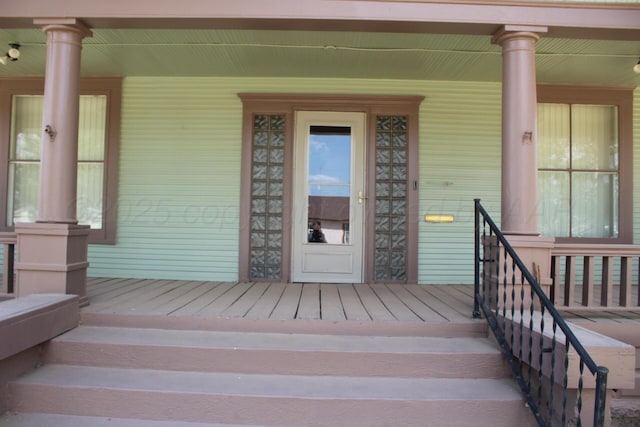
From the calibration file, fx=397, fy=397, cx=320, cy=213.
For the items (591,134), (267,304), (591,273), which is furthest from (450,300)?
(591,134)

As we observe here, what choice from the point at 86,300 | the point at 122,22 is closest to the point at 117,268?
the point at 86,300

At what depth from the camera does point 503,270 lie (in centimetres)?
274

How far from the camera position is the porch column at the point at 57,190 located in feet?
9.29

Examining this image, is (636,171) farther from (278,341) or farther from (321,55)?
(278,341)

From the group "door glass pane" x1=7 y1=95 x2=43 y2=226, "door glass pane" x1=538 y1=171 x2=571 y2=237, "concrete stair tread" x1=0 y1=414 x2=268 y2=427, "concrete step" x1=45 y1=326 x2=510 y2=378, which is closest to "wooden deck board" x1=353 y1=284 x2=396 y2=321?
"concrete step" x1=45 y1=326 x2=510 y2=378

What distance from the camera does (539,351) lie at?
84.1 inches

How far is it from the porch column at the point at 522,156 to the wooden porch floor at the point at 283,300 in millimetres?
653

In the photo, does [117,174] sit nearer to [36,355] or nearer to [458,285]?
[36,355]

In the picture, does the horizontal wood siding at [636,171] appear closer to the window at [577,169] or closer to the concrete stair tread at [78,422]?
the window at [577,169]

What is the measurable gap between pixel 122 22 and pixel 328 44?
68.0 inches

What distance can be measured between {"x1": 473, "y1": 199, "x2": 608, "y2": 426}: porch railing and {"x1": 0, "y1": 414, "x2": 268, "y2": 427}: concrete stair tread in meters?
1.61

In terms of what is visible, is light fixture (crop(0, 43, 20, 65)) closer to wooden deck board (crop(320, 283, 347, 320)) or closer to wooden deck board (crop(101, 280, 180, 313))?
wooden deck board (crop(101, 280, 180, 313))

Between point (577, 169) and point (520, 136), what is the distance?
8.23ft

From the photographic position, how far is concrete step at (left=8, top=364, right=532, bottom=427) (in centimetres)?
215
